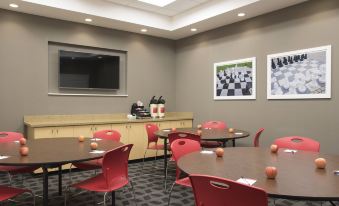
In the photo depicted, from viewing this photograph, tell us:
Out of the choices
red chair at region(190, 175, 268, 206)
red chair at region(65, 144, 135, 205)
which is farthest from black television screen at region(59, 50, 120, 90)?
red chair at region(190, 175, 268, 206)

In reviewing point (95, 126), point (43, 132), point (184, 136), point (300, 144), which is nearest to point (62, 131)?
point (43, 132)

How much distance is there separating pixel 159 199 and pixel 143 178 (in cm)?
100

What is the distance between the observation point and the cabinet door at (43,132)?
4.43 m

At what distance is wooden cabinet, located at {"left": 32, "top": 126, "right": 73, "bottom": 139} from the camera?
14.6 feet

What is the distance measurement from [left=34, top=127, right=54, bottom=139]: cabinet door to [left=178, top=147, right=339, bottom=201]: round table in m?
2.97

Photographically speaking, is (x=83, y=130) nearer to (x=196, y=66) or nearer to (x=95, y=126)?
(x=95, y=126)

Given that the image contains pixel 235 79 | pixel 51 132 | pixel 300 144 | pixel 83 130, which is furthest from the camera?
pixel 235 79

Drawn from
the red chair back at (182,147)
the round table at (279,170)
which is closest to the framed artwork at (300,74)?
the round table at (279,170)

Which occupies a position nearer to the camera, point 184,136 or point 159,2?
point 184,136

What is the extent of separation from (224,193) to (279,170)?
72cm

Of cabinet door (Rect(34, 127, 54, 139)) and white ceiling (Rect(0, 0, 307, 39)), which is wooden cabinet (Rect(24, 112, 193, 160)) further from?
white ceiling (Rect(0, 0, 307, 39))

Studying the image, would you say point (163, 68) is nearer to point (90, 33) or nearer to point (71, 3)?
point (90, 33)

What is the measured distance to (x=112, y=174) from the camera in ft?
8.60

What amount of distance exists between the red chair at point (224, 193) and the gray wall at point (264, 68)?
11.0 ft
